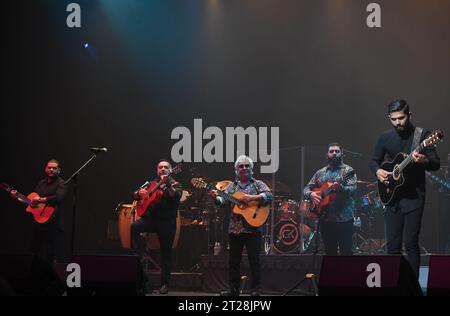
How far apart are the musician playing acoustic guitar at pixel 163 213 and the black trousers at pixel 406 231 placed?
3.53m

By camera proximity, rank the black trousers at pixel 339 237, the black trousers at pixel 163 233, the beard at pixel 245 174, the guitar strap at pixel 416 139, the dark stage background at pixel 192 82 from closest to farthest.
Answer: the guitar strap at pixel 416 139 → the beard at pixel 245 174 → the black trousers at pixel 339 237 → the black trousers at pixel 163 233 → the dark stage background at pixel 192 82

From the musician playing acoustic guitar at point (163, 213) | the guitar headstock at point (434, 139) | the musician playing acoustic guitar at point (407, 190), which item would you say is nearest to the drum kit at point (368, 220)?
the musician playing acoustic guitar at point (163, 213)

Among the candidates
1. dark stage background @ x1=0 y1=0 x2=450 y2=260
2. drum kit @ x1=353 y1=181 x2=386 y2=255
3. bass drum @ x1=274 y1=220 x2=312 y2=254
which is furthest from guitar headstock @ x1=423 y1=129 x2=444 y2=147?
dark stage background @ x1=0 y1=0 x2=450 y2=260

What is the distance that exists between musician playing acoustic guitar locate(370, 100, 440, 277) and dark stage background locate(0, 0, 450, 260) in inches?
246

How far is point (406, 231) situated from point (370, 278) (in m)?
1.77

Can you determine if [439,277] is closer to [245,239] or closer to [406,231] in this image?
[406,231]

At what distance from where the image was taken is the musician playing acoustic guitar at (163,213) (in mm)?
9117

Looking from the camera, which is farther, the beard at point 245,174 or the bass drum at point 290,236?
the bass drum at point 290,236

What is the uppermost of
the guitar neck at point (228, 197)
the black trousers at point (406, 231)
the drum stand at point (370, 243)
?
the guitar neck at point (228, 197)

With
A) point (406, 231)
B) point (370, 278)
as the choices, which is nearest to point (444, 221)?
point (406, 231)

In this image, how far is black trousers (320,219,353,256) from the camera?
878 cm

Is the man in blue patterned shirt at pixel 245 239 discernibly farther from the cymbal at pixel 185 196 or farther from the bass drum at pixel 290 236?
the bass drum at pixel 290 236

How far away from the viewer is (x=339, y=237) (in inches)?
347

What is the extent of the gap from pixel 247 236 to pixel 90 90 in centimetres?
608
